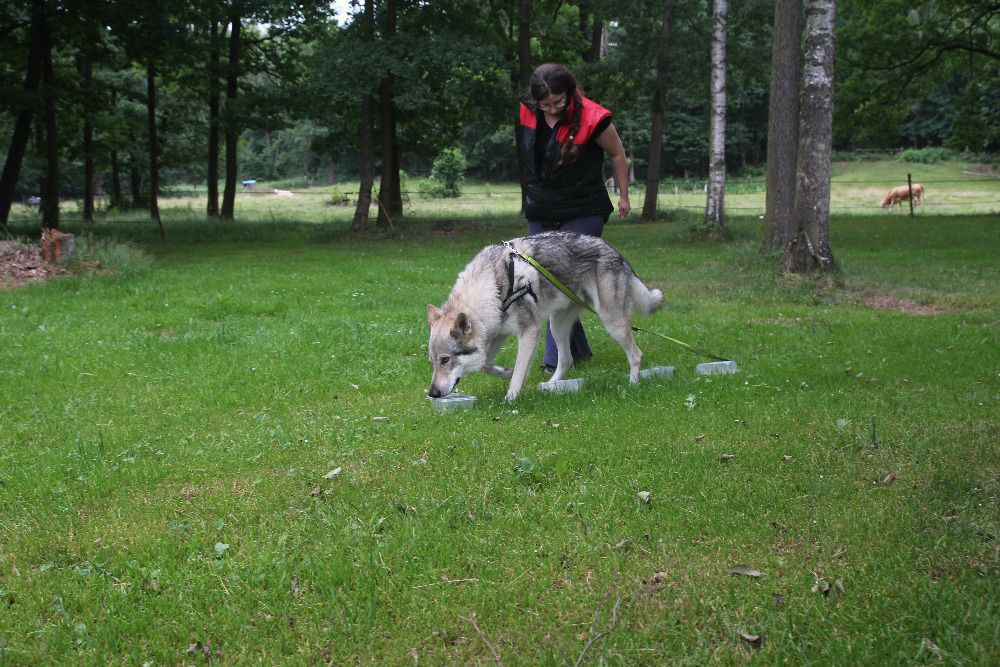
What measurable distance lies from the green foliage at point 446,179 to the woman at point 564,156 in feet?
181

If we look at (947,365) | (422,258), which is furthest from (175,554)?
(422,258)

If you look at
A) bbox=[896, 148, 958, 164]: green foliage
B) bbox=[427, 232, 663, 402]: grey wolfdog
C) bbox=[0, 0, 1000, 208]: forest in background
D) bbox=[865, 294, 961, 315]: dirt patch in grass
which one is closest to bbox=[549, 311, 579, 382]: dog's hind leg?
bbox=[427, 232, 663, 402]: grey wolfdog

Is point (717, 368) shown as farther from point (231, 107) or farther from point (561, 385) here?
point (231, 107)

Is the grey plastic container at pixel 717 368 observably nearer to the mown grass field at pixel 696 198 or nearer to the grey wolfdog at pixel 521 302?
the grey wolfdog at pixel 521 302

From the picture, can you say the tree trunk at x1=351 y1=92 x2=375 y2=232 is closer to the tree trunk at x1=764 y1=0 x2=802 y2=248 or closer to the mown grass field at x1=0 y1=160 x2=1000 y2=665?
the tree trunk at x1=764 y1=0 x2=802 y2=248

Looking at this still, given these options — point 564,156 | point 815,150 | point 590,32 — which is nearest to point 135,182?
point 590,32

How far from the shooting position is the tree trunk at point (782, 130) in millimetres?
15070

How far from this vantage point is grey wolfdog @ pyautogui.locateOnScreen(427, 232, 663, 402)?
253 inches

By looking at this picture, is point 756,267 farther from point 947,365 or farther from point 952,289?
point 947,365

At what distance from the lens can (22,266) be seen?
584 inches

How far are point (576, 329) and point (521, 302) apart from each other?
154 centimetres

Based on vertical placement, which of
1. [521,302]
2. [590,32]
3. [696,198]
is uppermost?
[590,32]

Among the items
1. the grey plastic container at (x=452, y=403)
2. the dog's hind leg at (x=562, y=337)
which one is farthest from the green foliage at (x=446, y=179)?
the grey plastic container at (x=452, y=403)

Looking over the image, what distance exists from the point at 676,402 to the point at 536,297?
1498mm
